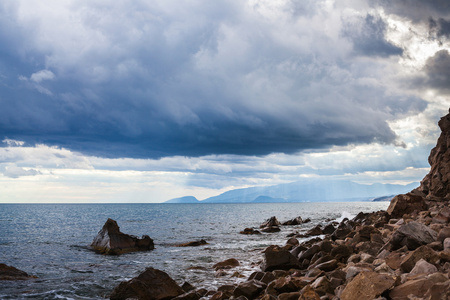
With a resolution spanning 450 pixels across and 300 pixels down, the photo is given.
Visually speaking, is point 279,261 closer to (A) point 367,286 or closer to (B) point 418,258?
(B) point 418,258

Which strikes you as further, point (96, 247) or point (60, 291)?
point (96, 247)

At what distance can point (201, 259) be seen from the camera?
77.6 ft

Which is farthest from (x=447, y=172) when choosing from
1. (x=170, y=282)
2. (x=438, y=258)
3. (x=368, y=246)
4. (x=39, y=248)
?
(x=39, y=248)

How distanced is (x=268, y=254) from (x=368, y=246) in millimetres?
→ 4563

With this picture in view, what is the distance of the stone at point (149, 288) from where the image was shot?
12.5 metres

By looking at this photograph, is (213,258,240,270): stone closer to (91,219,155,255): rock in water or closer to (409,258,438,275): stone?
(91,219,155,255): rock in water

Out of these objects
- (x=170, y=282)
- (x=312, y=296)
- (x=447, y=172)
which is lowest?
(x=170, y=282)

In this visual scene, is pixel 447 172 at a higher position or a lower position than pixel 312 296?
higher

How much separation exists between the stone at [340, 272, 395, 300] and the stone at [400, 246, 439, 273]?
2499 millimetres

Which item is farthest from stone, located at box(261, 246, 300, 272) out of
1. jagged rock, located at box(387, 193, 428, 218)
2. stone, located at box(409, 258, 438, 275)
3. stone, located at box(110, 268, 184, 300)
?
jagged rock, located at box(387, 193, 428, 218)

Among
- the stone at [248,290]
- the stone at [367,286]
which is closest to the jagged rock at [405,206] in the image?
the stone at [248,290]

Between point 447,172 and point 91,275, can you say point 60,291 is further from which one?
point 447,172

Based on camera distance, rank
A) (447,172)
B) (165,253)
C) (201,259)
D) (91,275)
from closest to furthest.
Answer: (91,275)
(201,259)
(165,253)
(447,172)

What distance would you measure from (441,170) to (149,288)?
49.7 m
